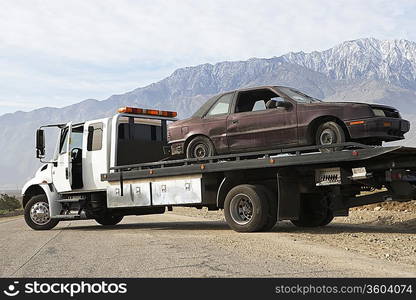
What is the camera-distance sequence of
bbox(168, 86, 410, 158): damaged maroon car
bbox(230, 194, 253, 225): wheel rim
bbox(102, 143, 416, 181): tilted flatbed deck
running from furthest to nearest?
bbox(230, 194, 253, 225): wheel rim
bbox(168, 86, 410, 158): damaged maroon car
bbox(102, 143, 416, 181): tilted flatbed deck

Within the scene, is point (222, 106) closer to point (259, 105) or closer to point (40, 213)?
point (259, 105)

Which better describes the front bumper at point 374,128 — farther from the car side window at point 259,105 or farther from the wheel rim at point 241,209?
the wheel rim at point 241,209

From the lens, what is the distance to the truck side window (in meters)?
13.2

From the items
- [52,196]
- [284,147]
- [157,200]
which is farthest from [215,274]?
[52,196]

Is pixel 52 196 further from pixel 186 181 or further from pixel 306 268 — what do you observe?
pixel 306 268

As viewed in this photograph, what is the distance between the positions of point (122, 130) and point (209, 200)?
10.7 ft

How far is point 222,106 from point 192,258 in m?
4.20

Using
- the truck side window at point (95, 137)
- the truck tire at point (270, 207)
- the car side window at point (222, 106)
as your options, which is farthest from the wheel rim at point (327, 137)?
the truck side window at point (95, 137)

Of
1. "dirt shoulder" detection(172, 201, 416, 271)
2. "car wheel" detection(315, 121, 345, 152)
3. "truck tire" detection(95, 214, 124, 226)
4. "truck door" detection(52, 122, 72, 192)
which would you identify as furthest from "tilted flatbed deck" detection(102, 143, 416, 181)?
"truck tire" detection(95, 214, 124, 226)

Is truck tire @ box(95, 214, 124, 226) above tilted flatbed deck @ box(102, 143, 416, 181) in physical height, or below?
below

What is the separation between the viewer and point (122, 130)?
13148 mm

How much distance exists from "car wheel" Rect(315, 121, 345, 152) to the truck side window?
18.9 feet

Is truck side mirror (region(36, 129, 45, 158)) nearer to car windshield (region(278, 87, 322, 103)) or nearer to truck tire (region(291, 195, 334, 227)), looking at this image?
car windshield (region(278, 87, 322, 103))

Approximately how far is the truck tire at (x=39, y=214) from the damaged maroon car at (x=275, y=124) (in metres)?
4.34
